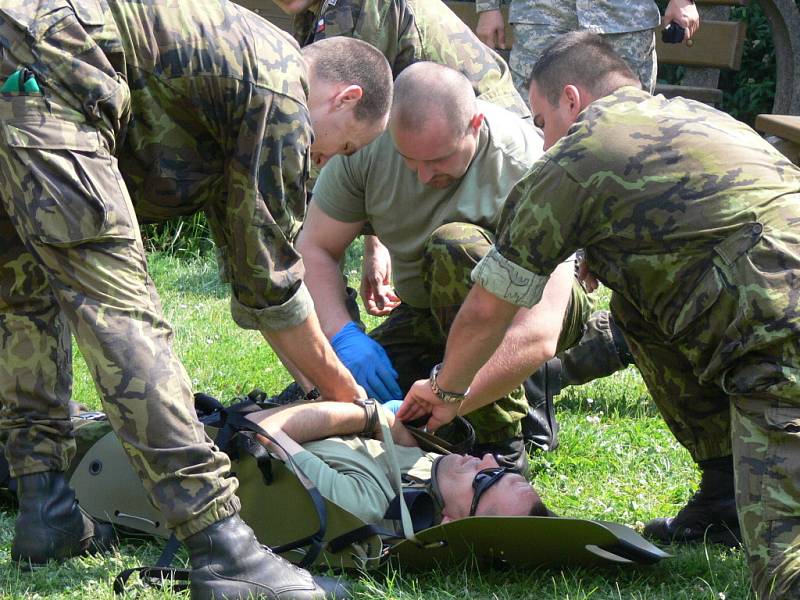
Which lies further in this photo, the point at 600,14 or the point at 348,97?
the point at 600,14

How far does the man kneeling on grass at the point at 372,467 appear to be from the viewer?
309 centimetres

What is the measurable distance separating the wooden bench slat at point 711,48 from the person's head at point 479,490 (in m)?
5.29

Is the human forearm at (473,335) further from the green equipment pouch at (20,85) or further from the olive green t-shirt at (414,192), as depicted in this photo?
the green equipment pouch at (20,85)

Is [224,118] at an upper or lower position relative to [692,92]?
upper

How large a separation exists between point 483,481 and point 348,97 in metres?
1.15

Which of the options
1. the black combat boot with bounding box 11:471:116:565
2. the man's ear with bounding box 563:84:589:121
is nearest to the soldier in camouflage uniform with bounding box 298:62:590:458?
the man's ear with bounding box 563:84:589:121

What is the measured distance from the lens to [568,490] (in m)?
3.61

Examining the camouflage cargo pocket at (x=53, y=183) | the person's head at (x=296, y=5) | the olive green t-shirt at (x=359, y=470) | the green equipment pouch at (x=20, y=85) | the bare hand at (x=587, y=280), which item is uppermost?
the green equipment pouch at (x=20, y=85)

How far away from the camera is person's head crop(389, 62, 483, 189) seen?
3.66 meters

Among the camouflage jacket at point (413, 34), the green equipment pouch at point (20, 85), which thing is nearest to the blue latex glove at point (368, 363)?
the camouflage jacket at point (413, 34)

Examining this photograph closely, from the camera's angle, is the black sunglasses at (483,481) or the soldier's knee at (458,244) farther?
the soldier's knee at (458,244)

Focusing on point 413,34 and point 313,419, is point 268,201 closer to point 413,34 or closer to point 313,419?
point 313,419

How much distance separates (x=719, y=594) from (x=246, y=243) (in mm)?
1411

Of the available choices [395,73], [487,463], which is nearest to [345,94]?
[487,463]
